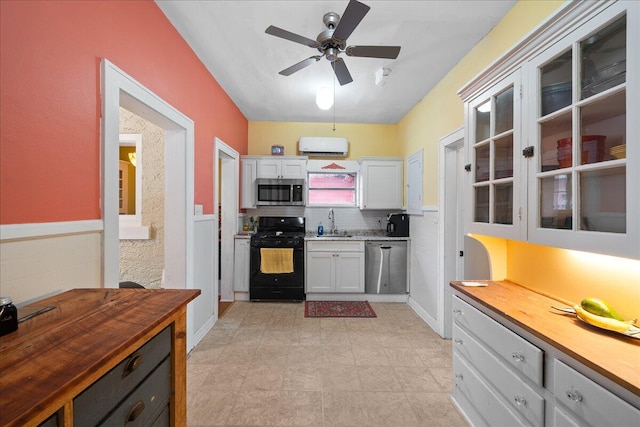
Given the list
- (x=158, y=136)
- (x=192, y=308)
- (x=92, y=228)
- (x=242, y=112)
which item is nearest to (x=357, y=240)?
(x=192, y=308)

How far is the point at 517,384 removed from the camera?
1334 millimetres

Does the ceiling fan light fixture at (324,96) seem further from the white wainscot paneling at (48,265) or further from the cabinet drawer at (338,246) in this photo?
the cabinet drawer at (338,246)

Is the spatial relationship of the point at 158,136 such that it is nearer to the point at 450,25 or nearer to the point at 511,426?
the point at 450,25

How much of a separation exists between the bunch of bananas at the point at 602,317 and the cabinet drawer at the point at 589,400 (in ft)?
0.92

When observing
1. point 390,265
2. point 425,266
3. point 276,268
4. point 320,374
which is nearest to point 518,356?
point 320,374

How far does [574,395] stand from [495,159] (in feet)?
4.21

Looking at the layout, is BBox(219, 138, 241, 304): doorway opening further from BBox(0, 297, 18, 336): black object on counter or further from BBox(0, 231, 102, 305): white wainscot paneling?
BBox(0, 297, 18, 336): black object on counter

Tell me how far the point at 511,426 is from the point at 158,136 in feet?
13.1

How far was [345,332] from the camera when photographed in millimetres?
3213

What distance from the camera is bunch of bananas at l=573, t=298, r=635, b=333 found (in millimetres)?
Result: 1154

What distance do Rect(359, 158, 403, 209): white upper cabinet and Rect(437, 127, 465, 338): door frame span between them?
→ 1369mm

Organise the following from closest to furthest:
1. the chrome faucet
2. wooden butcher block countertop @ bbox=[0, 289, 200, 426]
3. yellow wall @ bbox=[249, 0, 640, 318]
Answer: wooden butcher block countertop @ bbox=[0, 289, 200, 426], yellow wall @ bbox=[249, 0, 640, 318], the chrome faucet

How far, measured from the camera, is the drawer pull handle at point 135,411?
0.93 metres

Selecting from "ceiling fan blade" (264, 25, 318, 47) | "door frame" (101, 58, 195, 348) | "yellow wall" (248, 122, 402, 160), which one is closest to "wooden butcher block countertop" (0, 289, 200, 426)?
"door frame" (101, 58, 195, 348)
